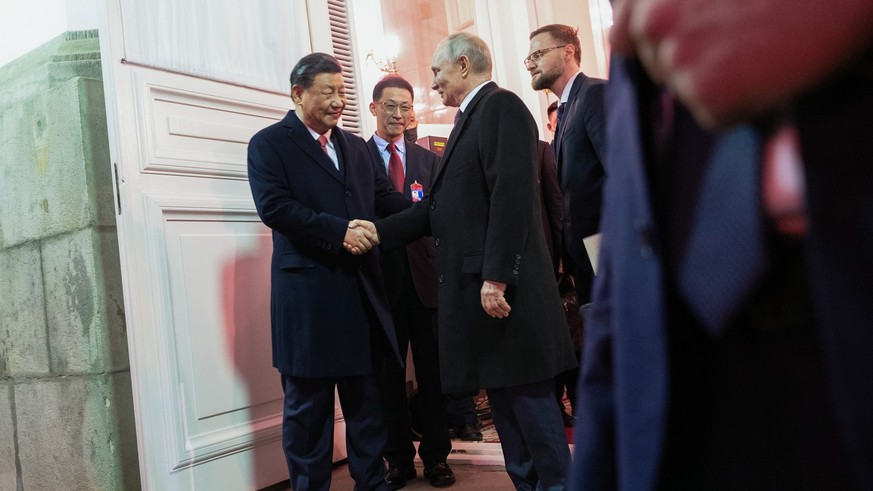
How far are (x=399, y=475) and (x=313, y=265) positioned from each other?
101 cm

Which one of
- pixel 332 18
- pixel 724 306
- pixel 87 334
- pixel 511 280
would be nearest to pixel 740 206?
pixel 724 306

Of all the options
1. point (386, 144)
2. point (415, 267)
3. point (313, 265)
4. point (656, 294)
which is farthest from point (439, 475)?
point (656, 294)

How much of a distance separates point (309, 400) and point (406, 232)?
66 centimetres

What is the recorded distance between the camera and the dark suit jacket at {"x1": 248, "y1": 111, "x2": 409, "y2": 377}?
92.0 inches

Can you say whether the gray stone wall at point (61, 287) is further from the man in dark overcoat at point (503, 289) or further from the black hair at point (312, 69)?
the man in dark overcoat at point (503, 289)

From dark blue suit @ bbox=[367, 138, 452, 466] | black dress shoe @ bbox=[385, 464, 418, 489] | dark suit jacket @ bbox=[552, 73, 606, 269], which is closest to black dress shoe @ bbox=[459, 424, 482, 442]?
dark blue suit @ bbox=[367, 138, 452, 466]

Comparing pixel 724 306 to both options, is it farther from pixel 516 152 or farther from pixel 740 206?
pixel 516 152

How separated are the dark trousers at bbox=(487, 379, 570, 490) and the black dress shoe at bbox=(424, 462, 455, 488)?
627mm

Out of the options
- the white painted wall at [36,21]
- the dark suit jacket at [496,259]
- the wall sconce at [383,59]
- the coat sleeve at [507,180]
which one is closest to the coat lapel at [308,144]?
the dark suit jacket at [496,259]

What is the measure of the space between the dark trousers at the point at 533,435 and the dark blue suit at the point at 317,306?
0.51 m

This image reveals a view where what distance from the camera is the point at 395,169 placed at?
3.36 m

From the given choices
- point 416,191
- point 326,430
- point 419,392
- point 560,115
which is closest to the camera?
point 326,430

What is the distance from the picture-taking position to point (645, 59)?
1.52 ft

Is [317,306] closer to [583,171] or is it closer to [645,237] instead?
[583,171]
